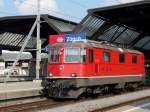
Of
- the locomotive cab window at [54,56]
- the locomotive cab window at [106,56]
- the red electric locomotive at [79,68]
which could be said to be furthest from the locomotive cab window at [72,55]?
the locomotive cab window at [106,56]

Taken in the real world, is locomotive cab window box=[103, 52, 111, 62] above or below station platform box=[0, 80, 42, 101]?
above

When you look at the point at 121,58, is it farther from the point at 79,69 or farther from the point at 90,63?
the point at 79,69

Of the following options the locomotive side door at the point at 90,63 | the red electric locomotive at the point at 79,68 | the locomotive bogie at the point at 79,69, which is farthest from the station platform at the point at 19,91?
the locomotive side door at the point at 90,63

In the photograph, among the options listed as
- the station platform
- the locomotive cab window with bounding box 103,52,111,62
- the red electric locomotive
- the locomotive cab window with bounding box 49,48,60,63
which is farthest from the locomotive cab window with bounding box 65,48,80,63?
the station platform

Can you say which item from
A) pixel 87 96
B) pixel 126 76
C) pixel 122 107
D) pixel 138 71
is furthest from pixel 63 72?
pixel 138 71

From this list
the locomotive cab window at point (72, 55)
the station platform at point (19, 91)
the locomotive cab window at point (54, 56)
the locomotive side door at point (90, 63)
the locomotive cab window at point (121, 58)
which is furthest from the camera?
the locomotive cab window at point (121, 58)

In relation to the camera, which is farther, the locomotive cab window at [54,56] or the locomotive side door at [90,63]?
the locomotive cab window at [54,56]

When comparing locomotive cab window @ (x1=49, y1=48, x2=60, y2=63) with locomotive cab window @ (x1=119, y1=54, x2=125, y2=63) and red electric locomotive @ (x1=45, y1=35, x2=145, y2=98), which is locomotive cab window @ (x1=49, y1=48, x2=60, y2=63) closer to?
red electric locomotive @ (x1=45, y1=35, x2=145, y2=98)

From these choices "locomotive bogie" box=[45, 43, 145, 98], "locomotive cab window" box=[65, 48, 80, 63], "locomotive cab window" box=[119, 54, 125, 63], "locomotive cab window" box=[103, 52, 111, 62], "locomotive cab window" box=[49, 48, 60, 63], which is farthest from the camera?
"locomotive cab window" box=[119, 54, 125, 63]

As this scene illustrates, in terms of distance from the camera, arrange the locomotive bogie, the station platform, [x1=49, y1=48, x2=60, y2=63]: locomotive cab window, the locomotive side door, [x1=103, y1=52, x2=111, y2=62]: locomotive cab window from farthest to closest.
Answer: [x1=103, y1=52, x2=111, y2=62]: locomotive cab window
[x1=49, y1=48, x2=60, y2=63]: locomotive cab window
the locomotive side door
the locomotive bogie
the station platform

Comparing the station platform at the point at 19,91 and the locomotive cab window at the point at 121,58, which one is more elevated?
the locomotive cab window at the point at 121,58

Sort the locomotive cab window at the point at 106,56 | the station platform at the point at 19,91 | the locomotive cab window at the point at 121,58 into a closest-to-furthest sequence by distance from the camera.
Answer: the station platform at the point at 19,91, the locomotive cab window at the point at 106,56, the locomotive cab window at the point at 121,58

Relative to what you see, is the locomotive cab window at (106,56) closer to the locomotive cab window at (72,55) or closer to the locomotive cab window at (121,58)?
the locomotive cab window at (121,58)

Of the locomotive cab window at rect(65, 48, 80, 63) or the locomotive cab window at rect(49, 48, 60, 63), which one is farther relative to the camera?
the locomotive cab window at rect(49, 48, 60, 63)
